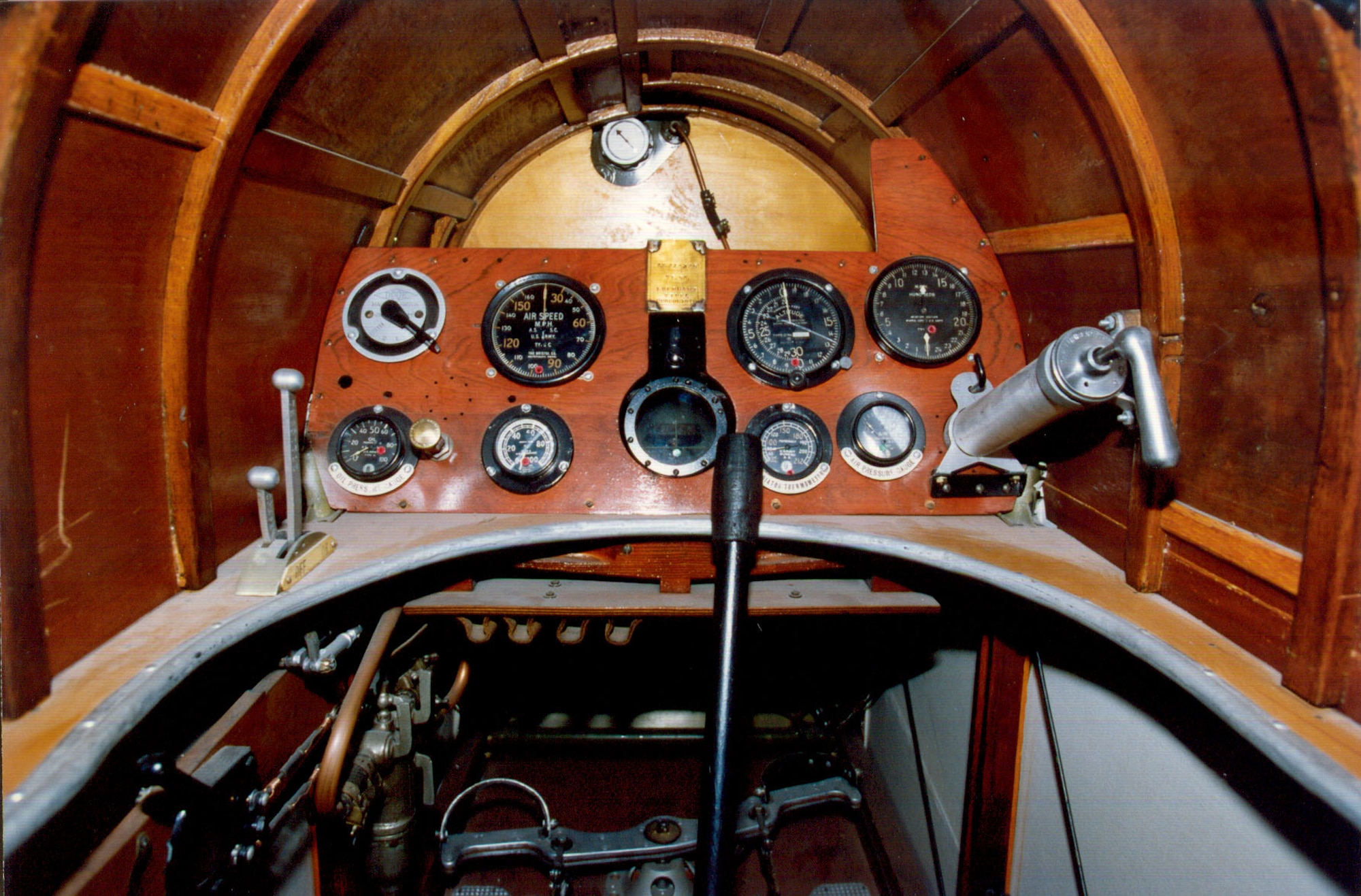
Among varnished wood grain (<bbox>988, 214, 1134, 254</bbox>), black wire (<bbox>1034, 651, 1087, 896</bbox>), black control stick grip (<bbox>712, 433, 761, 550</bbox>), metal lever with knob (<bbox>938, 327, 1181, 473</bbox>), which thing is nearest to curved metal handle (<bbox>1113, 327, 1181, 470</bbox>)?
metal lever with knob (<bbox>938, 327, 1181, 473</bbox>)

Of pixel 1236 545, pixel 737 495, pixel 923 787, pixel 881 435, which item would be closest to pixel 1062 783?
pixel 923 787

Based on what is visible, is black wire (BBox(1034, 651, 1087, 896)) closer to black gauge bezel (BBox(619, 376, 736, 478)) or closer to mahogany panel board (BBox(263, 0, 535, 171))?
black gauge bezel (BBox(619, 376, 736, 478))

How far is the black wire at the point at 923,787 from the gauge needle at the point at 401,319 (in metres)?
2.35

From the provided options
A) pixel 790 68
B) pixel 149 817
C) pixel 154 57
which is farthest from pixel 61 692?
pixel 790 68

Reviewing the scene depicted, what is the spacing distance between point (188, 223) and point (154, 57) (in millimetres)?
348

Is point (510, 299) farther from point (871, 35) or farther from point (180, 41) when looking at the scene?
point (871, 35)

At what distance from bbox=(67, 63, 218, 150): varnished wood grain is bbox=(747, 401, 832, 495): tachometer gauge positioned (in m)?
1.65

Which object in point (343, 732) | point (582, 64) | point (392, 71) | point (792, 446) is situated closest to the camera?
point (343, 732)

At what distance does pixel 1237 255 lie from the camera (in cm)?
134

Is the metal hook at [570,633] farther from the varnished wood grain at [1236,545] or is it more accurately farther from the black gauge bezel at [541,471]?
the varnished wood grain at [1236,545]

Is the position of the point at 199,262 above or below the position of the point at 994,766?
→ above

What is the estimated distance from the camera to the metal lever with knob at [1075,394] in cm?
132

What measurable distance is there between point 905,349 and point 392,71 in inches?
73.5

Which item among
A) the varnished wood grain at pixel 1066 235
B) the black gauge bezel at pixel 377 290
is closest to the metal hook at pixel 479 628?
the black gauge bezel at pixel 377 290
